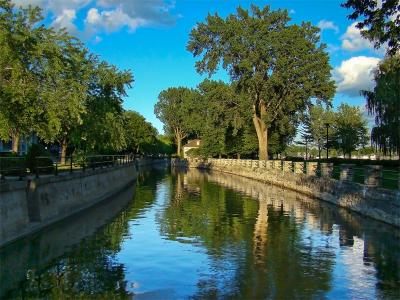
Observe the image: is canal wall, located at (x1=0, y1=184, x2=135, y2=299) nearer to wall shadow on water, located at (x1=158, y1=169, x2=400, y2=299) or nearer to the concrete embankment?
the concrete embankment

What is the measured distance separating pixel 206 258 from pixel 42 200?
8.57 meters

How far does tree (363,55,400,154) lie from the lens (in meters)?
43.0

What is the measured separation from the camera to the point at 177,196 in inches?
1420

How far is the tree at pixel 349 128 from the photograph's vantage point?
9306 cm

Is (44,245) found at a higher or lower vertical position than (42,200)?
lower

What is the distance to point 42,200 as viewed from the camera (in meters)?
20.2

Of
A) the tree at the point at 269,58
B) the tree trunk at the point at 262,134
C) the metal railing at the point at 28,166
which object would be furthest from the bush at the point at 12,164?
the tree trunk at the point at 262,134

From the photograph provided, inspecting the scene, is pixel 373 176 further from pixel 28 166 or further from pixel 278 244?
pixel 28 166

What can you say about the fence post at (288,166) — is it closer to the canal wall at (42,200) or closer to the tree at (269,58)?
the tree at (269,58)

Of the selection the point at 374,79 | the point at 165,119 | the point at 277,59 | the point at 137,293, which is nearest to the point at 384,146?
the point at 374,79

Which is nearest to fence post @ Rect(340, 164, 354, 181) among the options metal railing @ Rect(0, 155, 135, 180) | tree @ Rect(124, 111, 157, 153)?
metal railing @ Rect(0, 155, 135, 180)

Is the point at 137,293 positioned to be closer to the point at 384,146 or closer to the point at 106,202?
the point at 106,202

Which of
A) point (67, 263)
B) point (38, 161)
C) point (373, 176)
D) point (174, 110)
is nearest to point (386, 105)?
point (373, 176)

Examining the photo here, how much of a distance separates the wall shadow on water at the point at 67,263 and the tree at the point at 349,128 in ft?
249
